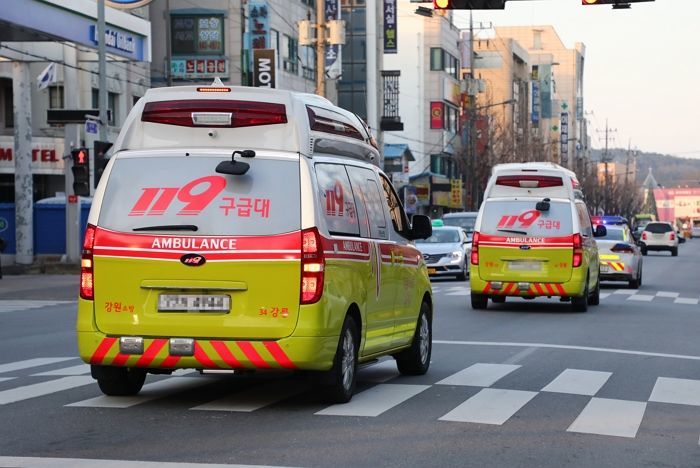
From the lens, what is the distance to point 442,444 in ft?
29.2

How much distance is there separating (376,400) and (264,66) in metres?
45.6

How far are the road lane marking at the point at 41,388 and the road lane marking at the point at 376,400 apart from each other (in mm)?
2498

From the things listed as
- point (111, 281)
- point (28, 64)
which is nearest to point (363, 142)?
point (111, 281)

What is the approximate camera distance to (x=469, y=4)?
71.6ft

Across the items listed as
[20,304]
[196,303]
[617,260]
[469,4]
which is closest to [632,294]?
[617,260]

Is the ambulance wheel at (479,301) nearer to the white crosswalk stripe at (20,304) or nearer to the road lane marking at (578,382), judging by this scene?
the white crosswalk stripe at (20,304)

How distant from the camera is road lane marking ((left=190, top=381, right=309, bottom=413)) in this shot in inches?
415

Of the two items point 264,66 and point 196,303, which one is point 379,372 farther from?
point 264,66

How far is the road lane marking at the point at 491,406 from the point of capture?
1009 centimetres

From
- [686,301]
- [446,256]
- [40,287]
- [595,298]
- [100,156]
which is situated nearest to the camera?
[595,298]

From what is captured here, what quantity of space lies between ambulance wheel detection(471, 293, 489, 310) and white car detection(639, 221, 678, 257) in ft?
170

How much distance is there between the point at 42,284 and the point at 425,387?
2567 cm

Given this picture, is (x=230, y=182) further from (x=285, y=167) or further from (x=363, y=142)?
(x=363, y=142)

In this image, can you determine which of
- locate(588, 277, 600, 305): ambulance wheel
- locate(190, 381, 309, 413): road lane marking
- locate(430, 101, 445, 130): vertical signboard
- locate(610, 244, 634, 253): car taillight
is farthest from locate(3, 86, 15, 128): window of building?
locate(430, 101, 445, 130): vertical signboard
